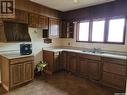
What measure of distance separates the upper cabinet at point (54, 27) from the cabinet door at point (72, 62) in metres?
1.05

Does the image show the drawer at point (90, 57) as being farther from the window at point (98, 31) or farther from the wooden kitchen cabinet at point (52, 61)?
the wooden kitchen cabinet at point (52, 61)

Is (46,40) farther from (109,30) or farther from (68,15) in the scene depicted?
(109,30)

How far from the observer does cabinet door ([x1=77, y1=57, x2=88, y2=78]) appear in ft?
11.6

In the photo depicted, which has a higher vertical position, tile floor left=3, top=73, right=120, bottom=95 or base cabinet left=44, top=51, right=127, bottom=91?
base cabinet left=44, top=51, right=127, bottom=91

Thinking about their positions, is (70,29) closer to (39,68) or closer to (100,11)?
(100,11)

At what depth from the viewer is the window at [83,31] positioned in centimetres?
418

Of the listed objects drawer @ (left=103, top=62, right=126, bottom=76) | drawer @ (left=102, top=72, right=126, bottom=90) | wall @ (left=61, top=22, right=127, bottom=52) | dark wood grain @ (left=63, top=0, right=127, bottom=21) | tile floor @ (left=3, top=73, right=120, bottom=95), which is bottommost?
tile floor @ (left=3, top=73, right=120, bottom=95)

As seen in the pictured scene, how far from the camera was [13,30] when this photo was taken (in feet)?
10.00

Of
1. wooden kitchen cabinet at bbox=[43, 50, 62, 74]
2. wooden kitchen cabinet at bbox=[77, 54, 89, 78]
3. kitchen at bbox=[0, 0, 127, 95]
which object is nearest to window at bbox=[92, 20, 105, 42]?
kitchen at bbox=[0, 0, 127, 95]

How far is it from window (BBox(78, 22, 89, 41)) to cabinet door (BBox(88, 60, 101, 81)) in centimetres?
117

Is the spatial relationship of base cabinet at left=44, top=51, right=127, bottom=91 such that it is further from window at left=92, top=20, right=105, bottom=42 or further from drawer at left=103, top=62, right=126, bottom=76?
window at left=92, top=20, right=105, bottom=42

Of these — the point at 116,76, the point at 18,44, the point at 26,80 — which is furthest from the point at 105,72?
the point at 18,44

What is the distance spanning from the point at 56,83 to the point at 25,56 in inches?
49.1

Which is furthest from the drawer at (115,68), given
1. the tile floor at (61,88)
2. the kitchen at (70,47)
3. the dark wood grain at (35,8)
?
the dark wood grain at (35,8)
